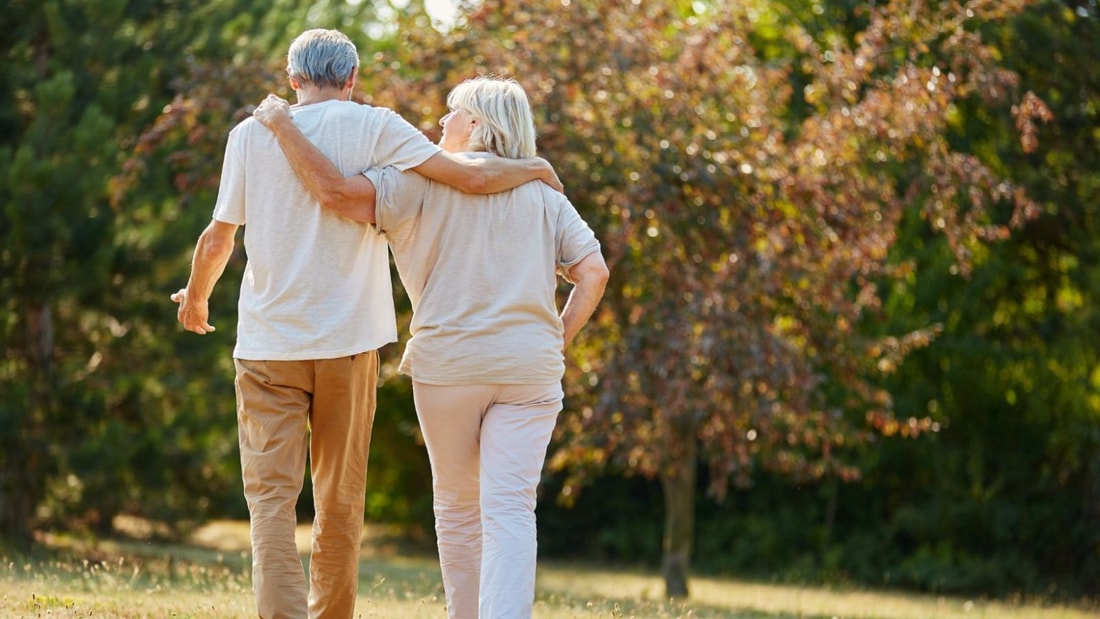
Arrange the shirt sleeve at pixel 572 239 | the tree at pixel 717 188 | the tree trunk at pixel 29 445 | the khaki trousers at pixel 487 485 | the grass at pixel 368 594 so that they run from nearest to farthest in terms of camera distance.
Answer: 1. the khaki trousers at pixel 487 485
2. the shirt sleeve at pixel 572 239
3. the grass at pixel 368 594
4. the tree at pixel 717 188
5. the tree trunk at pixel 29 445

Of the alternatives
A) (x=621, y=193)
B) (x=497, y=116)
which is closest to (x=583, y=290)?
(x=497, y=116)

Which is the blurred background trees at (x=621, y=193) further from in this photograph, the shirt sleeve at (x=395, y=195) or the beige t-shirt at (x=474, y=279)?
the shirt sleeve at (x=395, y=195)

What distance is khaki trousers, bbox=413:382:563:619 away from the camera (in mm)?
3484

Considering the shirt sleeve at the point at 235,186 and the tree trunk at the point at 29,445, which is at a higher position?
the shirt sleeve at the point at 235,186

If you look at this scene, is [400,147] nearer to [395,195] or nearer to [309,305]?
[395,195]

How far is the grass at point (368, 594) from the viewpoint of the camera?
15.6 ft

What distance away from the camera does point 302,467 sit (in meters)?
3.63

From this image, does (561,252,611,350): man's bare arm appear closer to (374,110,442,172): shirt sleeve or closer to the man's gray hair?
(374,110,442,172): shirt sleeve

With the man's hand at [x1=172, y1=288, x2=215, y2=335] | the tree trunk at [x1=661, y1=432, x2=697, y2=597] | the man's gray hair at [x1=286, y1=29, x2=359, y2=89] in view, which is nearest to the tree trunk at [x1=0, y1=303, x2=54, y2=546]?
the tree trunk at [x1=661, y1=432, x2=697, y2=597]

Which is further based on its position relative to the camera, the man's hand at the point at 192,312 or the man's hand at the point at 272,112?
the man's hand at the point at 192,312

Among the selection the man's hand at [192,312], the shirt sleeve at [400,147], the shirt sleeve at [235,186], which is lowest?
the man's hand at [192,312]

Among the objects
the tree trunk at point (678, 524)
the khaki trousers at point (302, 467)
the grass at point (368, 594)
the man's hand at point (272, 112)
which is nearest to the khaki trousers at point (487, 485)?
the khaki trousers at point (302, 467)

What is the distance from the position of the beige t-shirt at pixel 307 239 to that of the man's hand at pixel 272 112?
0.03 meters

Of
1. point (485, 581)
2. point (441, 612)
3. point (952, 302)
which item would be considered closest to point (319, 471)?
point (485, 581)
